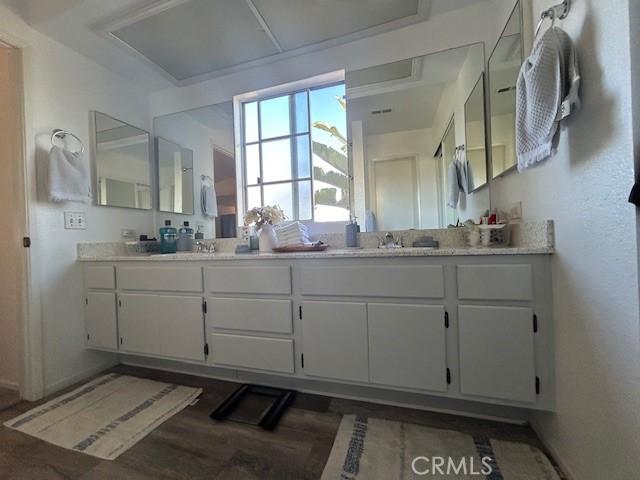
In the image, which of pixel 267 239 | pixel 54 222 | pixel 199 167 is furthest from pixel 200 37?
pixel 54 222

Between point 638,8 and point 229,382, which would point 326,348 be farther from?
point 638,8

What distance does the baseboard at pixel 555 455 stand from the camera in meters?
1.05

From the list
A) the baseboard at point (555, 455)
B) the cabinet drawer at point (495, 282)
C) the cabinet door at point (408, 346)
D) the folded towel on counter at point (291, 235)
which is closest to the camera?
the baseboard at point (555, 455)

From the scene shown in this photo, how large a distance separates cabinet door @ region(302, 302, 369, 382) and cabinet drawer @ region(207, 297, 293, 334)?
0.12m

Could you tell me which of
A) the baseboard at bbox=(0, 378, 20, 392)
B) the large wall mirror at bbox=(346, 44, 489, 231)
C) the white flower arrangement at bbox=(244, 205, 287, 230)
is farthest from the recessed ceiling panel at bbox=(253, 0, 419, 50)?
the baseboard at bbox=(0, 378, 20, 392)

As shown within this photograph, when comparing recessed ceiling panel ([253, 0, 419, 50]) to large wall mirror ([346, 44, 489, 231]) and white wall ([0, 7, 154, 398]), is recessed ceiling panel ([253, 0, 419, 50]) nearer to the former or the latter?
large wall mirror ([346, 44, 489, 231])

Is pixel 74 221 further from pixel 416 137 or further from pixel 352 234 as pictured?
pixel 416 137

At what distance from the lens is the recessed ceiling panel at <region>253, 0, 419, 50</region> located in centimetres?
165

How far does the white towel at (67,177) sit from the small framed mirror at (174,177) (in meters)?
0.60

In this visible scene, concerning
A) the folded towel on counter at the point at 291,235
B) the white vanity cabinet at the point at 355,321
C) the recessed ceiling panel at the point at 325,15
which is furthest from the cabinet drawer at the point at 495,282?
the recessed ceiling panel at the point at 325,15

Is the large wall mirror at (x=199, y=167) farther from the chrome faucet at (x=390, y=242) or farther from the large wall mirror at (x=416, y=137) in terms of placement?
the chrome faucet at (x=390, y=242)

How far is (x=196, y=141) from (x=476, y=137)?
2172 millimetres

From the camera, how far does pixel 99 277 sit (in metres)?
1.95

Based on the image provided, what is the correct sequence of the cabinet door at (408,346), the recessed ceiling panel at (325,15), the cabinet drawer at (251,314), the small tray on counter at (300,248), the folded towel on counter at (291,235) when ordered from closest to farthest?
the cabinet door at (408,346), the cabinet drawer at (251,314), the recessed ceiling panel at (325,15), the small tray on counter at (300,248), the folded towel on counter at (291,235)
